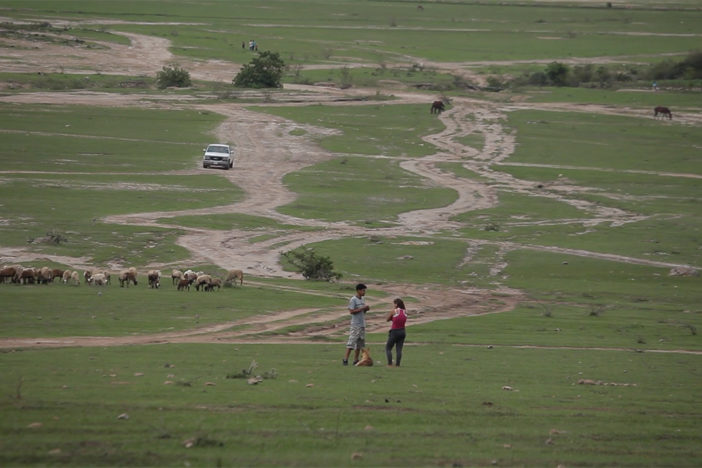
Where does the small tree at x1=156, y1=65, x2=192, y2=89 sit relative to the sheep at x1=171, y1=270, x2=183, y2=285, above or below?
above

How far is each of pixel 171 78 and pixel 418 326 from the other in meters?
67.7

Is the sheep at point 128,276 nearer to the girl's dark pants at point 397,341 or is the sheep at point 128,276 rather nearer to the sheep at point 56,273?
the sheep at point 56,273

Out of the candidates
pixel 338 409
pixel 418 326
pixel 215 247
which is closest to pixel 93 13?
pixel 215 247

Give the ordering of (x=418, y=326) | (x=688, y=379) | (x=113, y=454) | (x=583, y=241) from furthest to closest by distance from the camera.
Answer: (x=583, y=241), (x=418, y=326), (x=688, y=379), (x=113, y=454)

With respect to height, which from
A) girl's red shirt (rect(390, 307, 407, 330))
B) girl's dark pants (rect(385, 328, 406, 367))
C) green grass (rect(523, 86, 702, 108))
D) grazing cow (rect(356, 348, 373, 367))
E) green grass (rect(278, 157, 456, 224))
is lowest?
green grass (rect(278, 157, 456, 224))

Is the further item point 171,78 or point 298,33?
point 298,33

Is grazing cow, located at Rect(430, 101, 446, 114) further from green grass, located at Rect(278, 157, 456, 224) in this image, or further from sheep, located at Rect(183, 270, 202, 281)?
sheep, located at Rect(183, 270, 202, 281)

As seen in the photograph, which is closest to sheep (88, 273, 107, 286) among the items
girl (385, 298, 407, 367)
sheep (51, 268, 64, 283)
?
sheep (51, 268, 64, 283)

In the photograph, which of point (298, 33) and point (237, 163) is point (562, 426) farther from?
point (298, 33)

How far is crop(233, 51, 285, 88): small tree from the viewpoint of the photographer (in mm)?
95812

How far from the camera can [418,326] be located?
1140 inches

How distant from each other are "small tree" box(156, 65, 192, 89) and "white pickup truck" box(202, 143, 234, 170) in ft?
105

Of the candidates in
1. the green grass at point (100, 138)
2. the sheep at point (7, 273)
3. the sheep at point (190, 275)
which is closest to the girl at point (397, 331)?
the sheep at point (190, 275)

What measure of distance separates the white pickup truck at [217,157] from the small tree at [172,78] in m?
31.9
